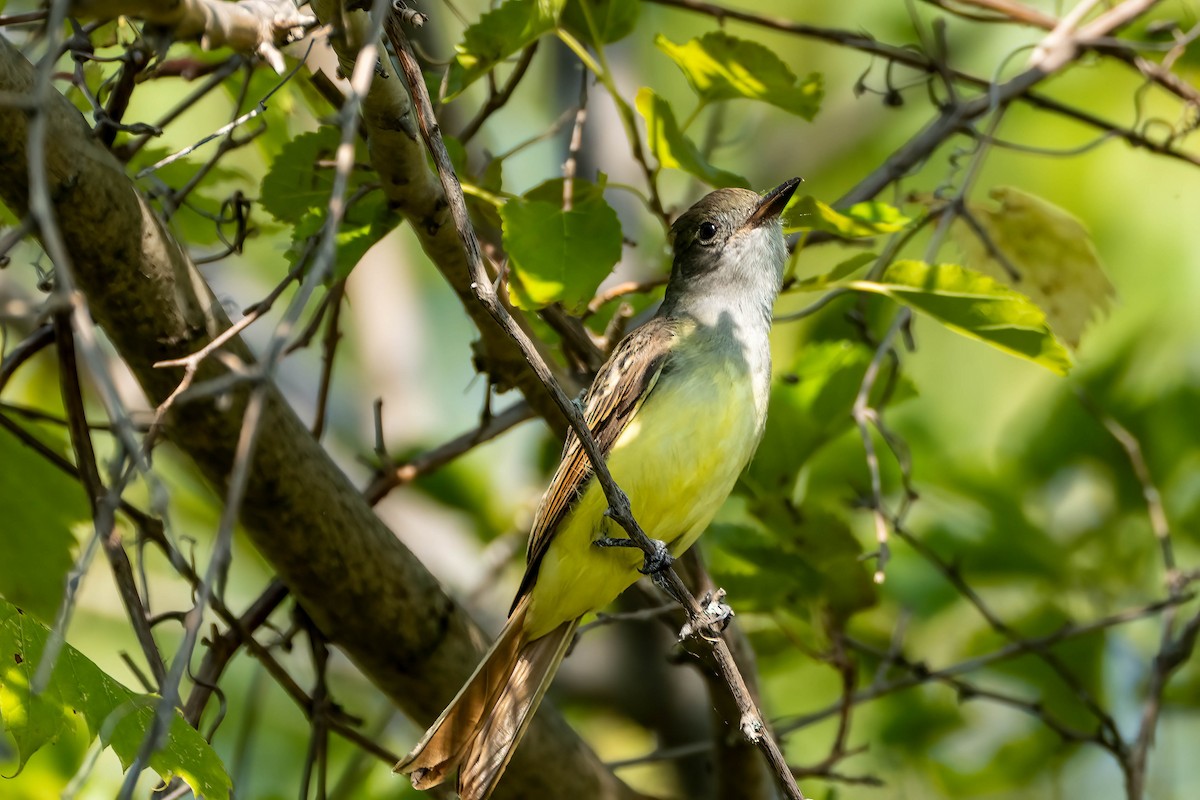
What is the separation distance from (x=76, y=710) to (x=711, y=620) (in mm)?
1290

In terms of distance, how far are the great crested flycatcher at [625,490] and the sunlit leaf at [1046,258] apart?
0.62 metres

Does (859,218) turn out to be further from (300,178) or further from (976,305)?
(300,178)

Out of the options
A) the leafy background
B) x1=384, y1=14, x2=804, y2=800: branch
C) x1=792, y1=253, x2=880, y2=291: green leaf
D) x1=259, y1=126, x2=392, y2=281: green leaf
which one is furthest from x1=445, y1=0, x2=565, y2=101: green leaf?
x1=792, y1=253, x2=880, y2=291: green leaf

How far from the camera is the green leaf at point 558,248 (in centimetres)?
265

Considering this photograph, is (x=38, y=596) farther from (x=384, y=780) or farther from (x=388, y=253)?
(x=388, y=253)

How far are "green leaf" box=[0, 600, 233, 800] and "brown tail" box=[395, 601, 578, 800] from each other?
31.9 inches

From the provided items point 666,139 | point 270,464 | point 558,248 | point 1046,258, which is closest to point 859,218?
point 666,139

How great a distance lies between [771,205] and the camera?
396 cm

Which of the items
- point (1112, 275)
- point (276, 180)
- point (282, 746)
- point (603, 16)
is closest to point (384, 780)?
point (282, 746)

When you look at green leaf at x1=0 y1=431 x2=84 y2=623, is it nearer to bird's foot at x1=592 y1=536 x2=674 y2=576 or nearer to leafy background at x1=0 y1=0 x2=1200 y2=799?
leafy background at x1=0 y1=0 x2=1200 y2=799

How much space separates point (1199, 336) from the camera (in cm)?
604

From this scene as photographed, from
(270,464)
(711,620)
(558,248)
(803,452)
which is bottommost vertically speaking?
(270,464)

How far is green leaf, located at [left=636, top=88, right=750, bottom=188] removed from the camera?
9.26ft

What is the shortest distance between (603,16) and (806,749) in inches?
173
